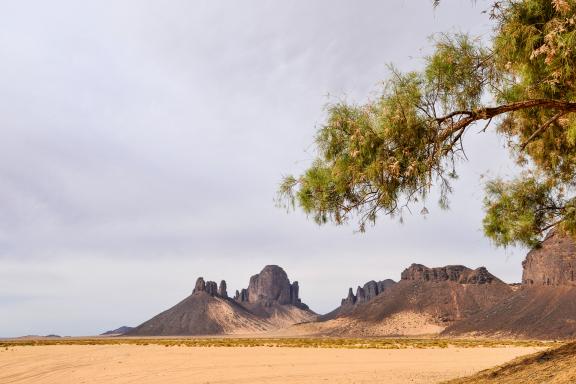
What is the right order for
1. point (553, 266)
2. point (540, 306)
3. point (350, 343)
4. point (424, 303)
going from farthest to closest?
point (424, 303) < point (553, 266) < point (540, 306) < point (350, 343)

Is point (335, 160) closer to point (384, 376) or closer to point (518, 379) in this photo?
point (518, 379)

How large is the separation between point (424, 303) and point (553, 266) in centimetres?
3871

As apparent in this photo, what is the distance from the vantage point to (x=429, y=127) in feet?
27.2

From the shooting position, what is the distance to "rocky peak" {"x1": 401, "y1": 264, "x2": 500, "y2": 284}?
145 metres

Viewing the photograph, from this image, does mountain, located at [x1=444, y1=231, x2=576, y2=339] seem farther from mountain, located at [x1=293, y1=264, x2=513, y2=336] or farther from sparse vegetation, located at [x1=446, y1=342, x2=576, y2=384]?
sparse vegetation, located at [x1=446, y1=342, x2=576, y2=384]

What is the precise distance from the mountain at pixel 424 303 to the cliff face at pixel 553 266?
17.2m

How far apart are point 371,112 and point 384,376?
16.1 metres

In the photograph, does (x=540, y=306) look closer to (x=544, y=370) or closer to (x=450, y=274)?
(x=450, y=274)

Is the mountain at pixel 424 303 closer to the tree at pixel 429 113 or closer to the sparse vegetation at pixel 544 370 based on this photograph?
the sparse vegetation at pixel 544 370

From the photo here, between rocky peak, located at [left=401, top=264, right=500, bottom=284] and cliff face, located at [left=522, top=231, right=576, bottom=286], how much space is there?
86.0ft

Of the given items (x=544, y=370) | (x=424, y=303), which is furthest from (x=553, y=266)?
(x=544, y=370)

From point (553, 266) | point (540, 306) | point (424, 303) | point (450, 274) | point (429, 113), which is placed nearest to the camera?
point (429, 113)

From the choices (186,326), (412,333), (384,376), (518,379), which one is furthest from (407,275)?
(518,379)

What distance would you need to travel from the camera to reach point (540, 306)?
9975cm
